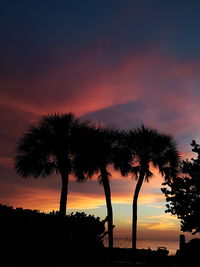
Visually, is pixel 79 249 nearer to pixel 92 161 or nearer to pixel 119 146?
pixel 92 161

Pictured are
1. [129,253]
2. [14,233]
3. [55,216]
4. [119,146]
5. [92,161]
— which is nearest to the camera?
[14,233]

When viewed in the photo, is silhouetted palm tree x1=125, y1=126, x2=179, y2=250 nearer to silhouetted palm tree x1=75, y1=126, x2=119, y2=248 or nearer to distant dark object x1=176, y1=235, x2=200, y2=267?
silhouetted palm tree x1=75, y1=126, x2=119, y2=248

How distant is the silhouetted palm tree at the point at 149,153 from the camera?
103 ft

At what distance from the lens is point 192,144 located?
29.0 metres

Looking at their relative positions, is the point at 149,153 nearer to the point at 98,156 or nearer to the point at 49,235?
the point at 98,156

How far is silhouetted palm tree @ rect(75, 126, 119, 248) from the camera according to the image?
86.1 feet

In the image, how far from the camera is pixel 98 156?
29.2 m

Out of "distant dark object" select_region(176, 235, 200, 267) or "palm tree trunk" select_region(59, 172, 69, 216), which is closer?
"distant dark object" select_region(176, 235, 200, 267)

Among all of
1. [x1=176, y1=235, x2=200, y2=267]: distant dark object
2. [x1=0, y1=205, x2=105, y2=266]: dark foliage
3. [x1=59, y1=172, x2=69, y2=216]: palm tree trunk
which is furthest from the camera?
[x1=59, y1=172, x2=69, y2=216]: palm tree trunk

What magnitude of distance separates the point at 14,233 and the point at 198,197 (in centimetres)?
2035

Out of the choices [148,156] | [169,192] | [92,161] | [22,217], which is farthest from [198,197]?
[22,217]

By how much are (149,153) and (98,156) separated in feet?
15.5

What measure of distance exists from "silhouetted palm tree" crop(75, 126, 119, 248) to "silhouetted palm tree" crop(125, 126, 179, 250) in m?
1.59

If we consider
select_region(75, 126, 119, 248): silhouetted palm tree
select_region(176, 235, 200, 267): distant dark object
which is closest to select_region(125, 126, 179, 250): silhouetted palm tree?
select_region(75, 126, 119, 248): silhouetted palm tree
